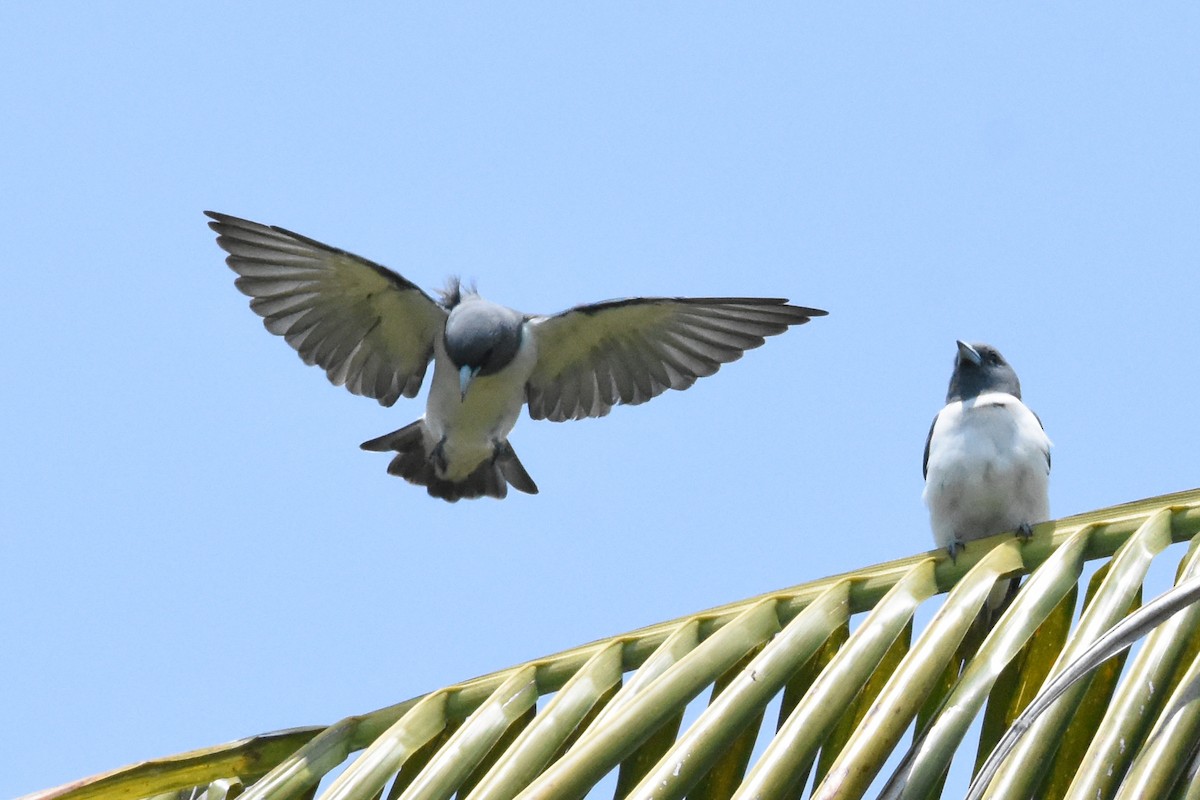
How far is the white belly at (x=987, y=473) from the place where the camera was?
547 centimetres

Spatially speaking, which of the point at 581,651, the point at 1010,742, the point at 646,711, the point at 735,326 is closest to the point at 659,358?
the point at 735,326

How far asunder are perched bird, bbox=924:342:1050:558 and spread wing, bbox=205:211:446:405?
337 cm

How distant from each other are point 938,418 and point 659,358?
2.70 meters

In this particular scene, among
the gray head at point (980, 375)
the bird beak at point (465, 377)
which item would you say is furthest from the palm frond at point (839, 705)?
the bird beak at point (465, 377)

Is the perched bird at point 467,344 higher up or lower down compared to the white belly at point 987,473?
higher up

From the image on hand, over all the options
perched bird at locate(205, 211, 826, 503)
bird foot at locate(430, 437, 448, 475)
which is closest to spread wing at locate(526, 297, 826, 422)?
perched bird at locate(205, 211, 826, 503)

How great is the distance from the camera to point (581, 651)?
371 cm

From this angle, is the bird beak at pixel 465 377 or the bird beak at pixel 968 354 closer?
the bird beak at pixel 968 354

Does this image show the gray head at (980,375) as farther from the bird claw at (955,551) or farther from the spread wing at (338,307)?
the spread wing at (338,307)

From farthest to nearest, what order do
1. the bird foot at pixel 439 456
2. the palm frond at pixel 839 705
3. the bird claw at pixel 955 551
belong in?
the bird foot at pixel 439 456 < the bird claw at pixel 955 551 < the palm frond at pixel 839 705

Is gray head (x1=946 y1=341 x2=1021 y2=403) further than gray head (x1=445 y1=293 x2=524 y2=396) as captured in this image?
No

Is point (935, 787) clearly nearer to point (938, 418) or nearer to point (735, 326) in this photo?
point (938, 418)

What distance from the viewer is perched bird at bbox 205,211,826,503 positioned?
8000mm

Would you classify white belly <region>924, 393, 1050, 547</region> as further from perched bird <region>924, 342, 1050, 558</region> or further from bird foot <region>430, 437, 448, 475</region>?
bird foot <region>430, 437, 448, 475</region>
